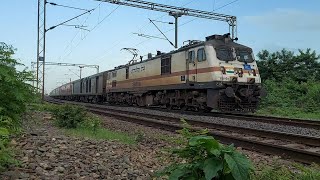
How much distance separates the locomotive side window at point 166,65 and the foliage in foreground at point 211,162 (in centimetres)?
1655

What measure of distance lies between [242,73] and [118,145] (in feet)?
35.3

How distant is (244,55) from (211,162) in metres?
14.8

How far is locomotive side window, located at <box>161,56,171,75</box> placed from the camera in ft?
66.4

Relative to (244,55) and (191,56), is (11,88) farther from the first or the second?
(244,55)

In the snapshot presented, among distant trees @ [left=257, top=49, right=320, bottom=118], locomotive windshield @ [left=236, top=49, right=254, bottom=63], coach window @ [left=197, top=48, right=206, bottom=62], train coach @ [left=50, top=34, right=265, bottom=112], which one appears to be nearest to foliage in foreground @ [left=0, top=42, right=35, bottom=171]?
train coach @ [left=50, top=34, right=265, bottom=112]

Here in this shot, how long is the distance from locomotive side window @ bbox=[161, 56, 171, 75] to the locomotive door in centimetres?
225

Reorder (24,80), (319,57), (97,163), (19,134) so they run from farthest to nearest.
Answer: (319,57)
(19,134)
(24,80)
(97,163)

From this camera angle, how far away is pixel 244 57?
17578mm

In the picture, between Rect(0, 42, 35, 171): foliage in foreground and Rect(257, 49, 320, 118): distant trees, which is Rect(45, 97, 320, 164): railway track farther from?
Rect(257, 49, 320, 118): distant trees

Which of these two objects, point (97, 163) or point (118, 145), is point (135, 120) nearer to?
point (118, 145)

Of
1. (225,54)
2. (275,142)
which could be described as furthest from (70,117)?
(225,54)

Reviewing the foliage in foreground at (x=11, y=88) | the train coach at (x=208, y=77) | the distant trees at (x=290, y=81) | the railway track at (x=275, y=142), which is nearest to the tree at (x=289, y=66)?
the distant trees at (x=290, y=81)

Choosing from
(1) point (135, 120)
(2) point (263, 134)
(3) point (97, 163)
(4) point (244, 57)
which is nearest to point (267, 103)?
(4) point (244, 57)

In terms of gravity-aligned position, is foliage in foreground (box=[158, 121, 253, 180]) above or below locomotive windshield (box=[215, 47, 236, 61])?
below
